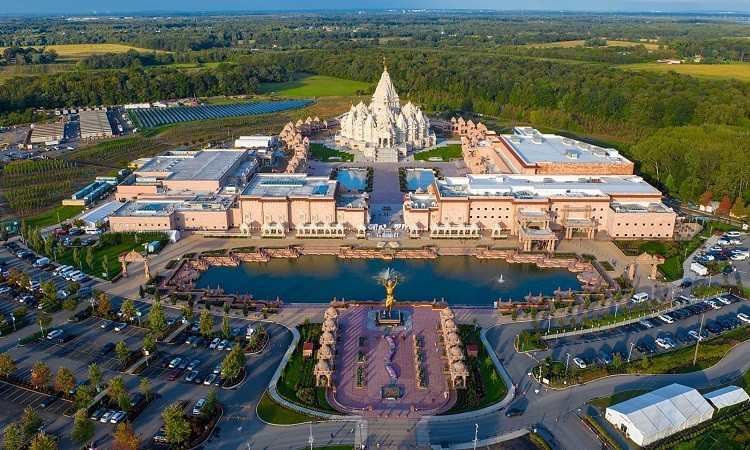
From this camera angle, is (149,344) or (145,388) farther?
(149,344)

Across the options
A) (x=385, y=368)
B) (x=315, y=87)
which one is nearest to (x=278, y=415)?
(x=385, y=368)

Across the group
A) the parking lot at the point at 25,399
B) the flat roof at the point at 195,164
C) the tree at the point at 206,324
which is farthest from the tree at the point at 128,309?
the flat roof at the point at 195,164

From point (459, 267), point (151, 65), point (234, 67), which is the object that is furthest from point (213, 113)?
point (459, 267)

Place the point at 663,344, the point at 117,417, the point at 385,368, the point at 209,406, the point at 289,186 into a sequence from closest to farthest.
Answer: the point at 209,406 → the point at 117,417 → the point at 385,368 → the point at 663,344 → the point at 289,186

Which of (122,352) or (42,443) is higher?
(42,443)

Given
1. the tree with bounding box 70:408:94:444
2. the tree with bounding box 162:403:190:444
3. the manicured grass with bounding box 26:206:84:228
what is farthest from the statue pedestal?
the manicured grass with bounding box 26:206:84:228

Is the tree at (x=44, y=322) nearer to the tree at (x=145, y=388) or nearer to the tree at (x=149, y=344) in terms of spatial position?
the tree at (x=149, y=344)

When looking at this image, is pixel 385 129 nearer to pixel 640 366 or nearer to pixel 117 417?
pixel 640 366

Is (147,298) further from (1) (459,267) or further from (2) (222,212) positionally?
(1) (459,267)
